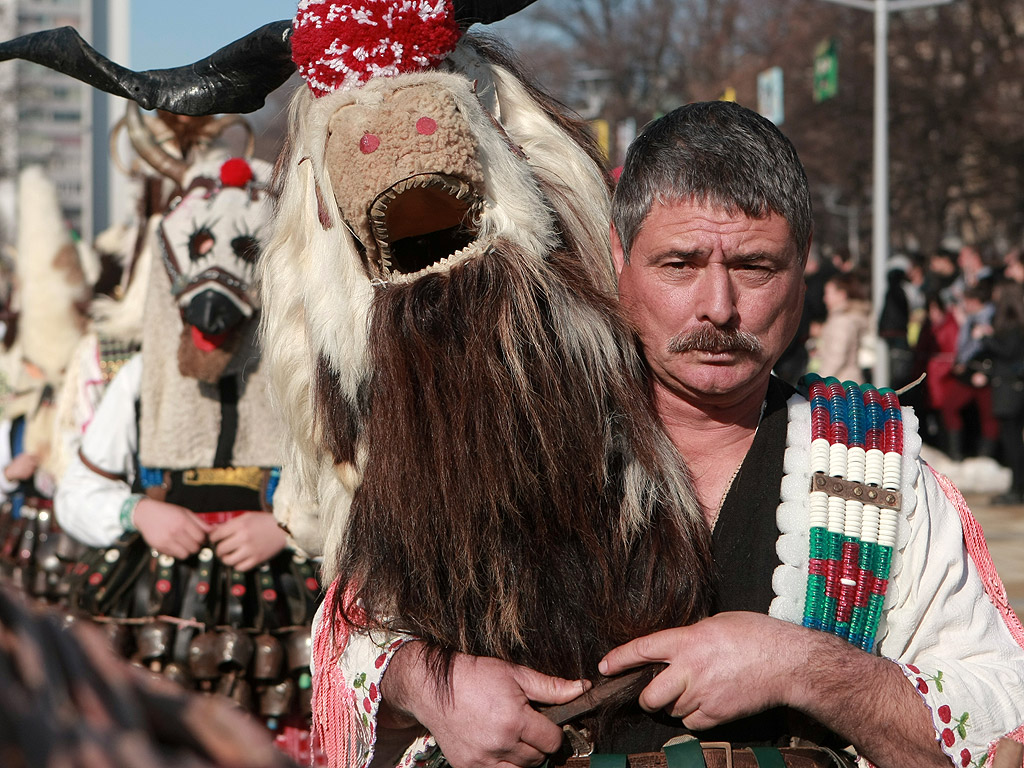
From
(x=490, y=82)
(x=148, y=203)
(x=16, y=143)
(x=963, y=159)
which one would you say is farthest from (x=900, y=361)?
(x=16, y=143)

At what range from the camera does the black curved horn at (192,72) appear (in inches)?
82.0

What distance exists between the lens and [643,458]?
1785 mm

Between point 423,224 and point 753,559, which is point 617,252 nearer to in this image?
point 423,224

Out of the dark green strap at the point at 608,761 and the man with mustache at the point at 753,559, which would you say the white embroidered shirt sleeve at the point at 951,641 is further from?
the dark green strap at the point at 608,761

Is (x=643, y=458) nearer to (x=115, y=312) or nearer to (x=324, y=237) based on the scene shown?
(x=324, y=237)

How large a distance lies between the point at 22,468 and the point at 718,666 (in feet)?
15.4

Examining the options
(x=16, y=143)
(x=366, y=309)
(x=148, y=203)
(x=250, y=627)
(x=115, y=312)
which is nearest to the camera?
(x=366, y=309)

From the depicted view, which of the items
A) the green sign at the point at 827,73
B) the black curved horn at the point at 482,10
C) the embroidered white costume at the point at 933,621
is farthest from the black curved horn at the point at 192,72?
the green sign at the point at 827,73

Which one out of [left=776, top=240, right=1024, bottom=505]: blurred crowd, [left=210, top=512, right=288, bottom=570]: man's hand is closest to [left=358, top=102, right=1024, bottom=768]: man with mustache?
[left=210, top=512, right=288, bottom=570]: man's hand

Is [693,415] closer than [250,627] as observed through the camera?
Yes

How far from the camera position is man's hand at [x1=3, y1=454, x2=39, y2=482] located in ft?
18.1

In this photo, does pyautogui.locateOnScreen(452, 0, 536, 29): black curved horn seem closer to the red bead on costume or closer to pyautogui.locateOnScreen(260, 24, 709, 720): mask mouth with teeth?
pyautogui.locateOnScreen(260, 24, 709, 720): mask mouth with teeth

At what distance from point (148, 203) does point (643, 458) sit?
3072 millimetres

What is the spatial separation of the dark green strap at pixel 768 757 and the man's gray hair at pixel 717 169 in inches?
29.4
